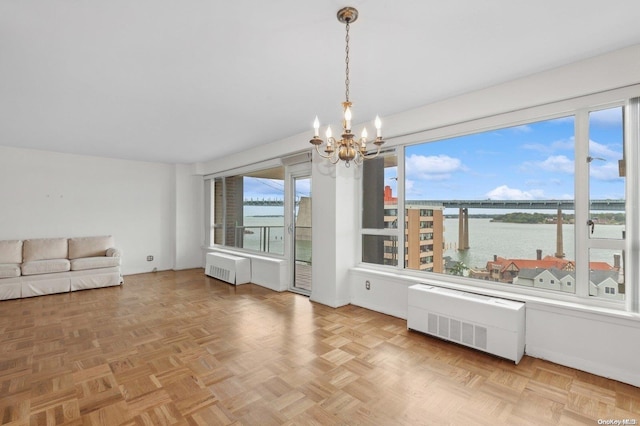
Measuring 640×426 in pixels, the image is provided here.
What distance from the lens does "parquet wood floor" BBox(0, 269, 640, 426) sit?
2033mm

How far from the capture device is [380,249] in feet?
14.3

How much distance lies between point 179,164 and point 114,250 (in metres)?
2.38

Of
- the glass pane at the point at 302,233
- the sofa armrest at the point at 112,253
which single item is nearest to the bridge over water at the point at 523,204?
the glass pane at the point at 302,233

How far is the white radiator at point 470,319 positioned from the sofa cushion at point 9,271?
586cm

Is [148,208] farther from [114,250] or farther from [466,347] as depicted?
[466,347]

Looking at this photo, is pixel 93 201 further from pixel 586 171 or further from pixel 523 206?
pixel 586 171

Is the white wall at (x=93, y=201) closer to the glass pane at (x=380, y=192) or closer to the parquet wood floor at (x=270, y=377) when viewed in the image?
the parquet wood floor at (x=270, y=377)

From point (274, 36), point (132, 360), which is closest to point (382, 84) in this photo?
point (274, 36)

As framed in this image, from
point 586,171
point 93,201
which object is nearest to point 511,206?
point 586,171

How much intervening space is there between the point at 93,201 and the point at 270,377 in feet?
19.3

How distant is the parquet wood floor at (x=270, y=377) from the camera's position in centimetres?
203

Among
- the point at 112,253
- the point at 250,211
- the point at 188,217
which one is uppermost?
the point at 250,211

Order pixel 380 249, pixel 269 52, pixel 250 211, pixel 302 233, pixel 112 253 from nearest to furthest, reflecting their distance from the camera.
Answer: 1. pixel 269 52
2. pixel 380 249
3. pixel 302 233
4. pixel 112 253
5. pixel 250 211

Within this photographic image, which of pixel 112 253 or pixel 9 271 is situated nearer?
pixel 9 271
